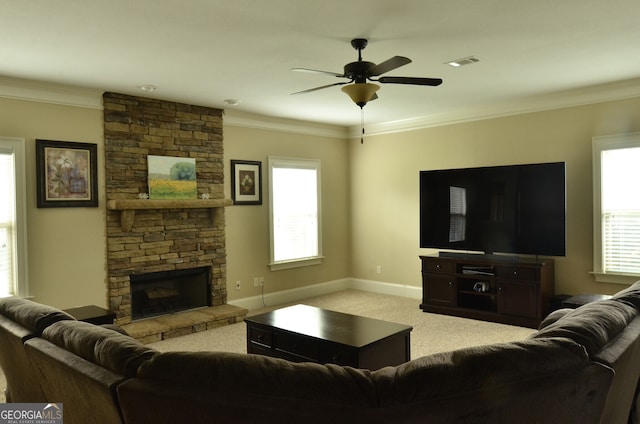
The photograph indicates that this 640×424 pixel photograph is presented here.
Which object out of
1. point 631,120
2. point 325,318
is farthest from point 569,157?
point 325,318

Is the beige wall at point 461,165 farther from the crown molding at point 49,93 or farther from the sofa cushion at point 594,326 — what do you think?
the crown molding at point 49,93

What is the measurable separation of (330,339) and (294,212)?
12.0 feet

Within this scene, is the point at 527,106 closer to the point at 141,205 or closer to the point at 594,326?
the point at 594,326

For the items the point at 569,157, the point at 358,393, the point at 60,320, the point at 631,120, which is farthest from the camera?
the point at 569,157

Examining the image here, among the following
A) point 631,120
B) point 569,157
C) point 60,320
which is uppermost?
point 631,120

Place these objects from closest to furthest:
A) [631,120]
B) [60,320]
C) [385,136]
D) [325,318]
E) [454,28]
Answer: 1. [60,320]
2. [454,28]
3. [325,318]
4. [631,120]
5. [385,136]

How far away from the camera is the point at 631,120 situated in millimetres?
4555

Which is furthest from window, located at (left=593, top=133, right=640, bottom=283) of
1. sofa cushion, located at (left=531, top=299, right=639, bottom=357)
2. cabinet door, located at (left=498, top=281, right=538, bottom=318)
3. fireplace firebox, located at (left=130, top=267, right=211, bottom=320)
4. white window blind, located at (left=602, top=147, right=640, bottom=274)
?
fireplace firebox, located at (left=130, top=267, right=211, bottom=320)

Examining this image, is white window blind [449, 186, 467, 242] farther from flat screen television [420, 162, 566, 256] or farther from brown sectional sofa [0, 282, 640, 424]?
brown sectional sofa [0, 282, 640, 424]

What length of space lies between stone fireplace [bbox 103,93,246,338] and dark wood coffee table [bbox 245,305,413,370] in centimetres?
203

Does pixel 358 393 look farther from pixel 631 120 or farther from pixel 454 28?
pixel 631 120

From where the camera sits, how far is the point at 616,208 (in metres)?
4.63

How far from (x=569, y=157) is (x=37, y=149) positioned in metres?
5.43

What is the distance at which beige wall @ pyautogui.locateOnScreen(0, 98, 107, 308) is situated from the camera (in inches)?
163
